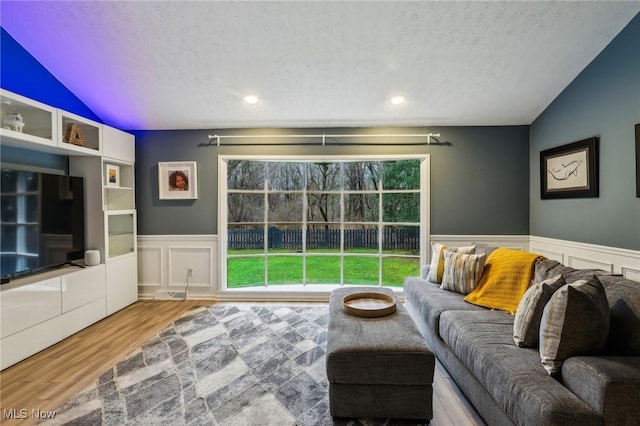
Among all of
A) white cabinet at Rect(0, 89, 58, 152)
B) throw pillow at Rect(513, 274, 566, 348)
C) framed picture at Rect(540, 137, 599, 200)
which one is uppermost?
white cabinet at Rect(0, 89, 58, 152)

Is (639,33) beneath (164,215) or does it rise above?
above

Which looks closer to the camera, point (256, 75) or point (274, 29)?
point (274, 29)

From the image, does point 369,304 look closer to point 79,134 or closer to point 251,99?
point 251,99

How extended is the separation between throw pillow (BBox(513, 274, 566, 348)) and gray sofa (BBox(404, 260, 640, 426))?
0.21 ft

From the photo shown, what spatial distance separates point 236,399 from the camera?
1810 mm

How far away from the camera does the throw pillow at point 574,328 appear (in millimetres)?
1327

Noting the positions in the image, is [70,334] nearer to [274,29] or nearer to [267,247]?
[267,247]

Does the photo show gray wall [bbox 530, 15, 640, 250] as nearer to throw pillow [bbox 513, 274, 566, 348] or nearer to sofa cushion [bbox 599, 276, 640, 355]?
sofa cushion [bbox 599, 276, 640, 355]

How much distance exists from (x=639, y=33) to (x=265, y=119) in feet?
11.7

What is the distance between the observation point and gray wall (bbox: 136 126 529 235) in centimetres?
368

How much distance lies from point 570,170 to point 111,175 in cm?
523

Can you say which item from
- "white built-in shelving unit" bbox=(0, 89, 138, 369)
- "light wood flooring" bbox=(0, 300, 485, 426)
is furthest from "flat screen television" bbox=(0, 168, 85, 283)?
"light wood flooring" bbox=(0, 300, 485, 426)

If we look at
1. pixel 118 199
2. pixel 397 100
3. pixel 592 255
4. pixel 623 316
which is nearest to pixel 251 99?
pixel 397 100

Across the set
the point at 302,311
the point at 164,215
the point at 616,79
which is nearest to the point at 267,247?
the point at 302,311
